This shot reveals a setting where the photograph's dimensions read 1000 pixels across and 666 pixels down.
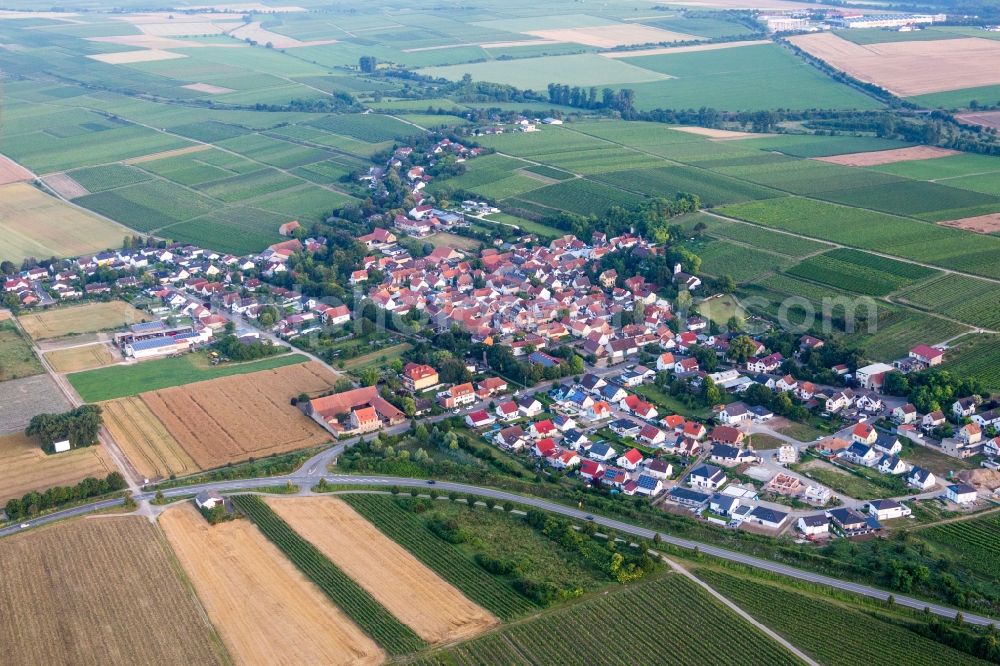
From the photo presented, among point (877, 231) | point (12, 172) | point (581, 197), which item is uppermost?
point (877, 231)

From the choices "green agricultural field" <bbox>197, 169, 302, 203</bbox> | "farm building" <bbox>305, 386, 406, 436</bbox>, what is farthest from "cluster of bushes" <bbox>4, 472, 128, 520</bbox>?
"green agricultural field" <bbox>197, 169, 302, 203</bbox>

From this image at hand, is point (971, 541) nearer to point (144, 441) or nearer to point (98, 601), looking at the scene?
point (98, 601)

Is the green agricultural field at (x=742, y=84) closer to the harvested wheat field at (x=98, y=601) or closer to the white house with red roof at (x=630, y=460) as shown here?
the white house with red roof at (x=630, y=460)

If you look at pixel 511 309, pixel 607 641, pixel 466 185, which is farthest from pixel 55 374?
pixel 466 185

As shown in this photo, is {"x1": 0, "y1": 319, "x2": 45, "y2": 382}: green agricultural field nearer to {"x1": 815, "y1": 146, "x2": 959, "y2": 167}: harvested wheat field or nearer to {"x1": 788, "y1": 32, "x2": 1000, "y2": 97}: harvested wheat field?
{"x1": 815, "y1": 146, "x2": 959, "y2": 167}: harvested wheat field

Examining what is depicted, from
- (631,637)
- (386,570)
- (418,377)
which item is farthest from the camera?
(418,377)

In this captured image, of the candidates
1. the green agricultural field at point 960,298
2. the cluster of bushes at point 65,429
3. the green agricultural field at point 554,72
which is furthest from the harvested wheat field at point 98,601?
the green agricultural field at point 554,72

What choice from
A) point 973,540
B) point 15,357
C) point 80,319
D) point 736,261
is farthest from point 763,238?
point 15,357
